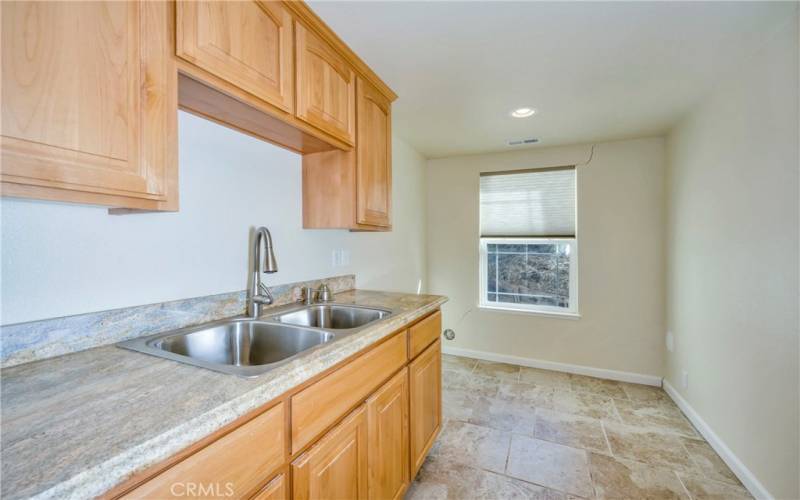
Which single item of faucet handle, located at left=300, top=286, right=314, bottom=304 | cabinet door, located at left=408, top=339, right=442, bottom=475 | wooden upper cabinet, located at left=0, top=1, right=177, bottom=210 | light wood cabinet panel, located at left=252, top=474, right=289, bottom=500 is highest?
wooden upper cabinet, located at left=0, top=1, right=177, bottom=210

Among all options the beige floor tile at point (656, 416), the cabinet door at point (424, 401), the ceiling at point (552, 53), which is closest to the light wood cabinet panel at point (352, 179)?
the ceiling at point (552, 53)

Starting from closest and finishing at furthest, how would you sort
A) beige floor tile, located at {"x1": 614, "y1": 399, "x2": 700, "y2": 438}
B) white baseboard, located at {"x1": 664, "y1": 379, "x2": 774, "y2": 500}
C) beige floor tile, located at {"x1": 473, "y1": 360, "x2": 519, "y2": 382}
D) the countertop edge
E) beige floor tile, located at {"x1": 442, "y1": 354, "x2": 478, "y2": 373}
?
the countertop edge, white baseboard, located at {"x1": 664, "y1": 379, "x2": 774, "y2": 500}, beige floor tile, located at {"x1": 614, "y1": 399, "x2": 700, "y2": 438}, beige floor tile, located at {"x1": 473, "y1": 360, "x2": 519, "y2": 382}, beige floor tile, located at {"x1": 442, "y1": 354, "x2": 478, "y2": 373}

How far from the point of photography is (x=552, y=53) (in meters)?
A: 1.77

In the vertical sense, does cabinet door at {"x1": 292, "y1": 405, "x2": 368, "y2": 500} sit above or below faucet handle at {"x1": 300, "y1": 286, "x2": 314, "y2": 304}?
below

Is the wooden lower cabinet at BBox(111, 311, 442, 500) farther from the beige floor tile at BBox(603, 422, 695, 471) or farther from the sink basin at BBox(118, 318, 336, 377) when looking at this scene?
the beige floor tile at BBox(603, 422, 695, 471)

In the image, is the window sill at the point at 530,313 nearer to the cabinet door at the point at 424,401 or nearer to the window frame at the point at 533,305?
the window frame at the point at 533,305

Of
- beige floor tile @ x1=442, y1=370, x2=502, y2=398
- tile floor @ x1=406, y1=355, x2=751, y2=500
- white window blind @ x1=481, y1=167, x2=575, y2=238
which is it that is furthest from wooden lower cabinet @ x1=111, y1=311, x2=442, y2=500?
white window blind @ x1=481, y1=167, x2=575, y2=238

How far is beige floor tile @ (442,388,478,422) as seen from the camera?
2572mm

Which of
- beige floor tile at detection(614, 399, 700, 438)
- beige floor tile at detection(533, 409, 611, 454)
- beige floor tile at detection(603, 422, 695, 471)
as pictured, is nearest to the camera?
beige floor tile at detection(603, 422, 695, 471)

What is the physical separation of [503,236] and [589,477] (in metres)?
2.30

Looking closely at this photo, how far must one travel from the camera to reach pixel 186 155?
54.2 inches

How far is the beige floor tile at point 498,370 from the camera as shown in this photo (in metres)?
3.30

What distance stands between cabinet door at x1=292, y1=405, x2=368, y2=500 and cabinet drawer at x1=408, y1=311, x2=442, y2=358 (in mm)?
499

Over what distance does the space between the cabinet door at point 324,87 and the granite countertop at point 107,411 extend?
110 centimetres
